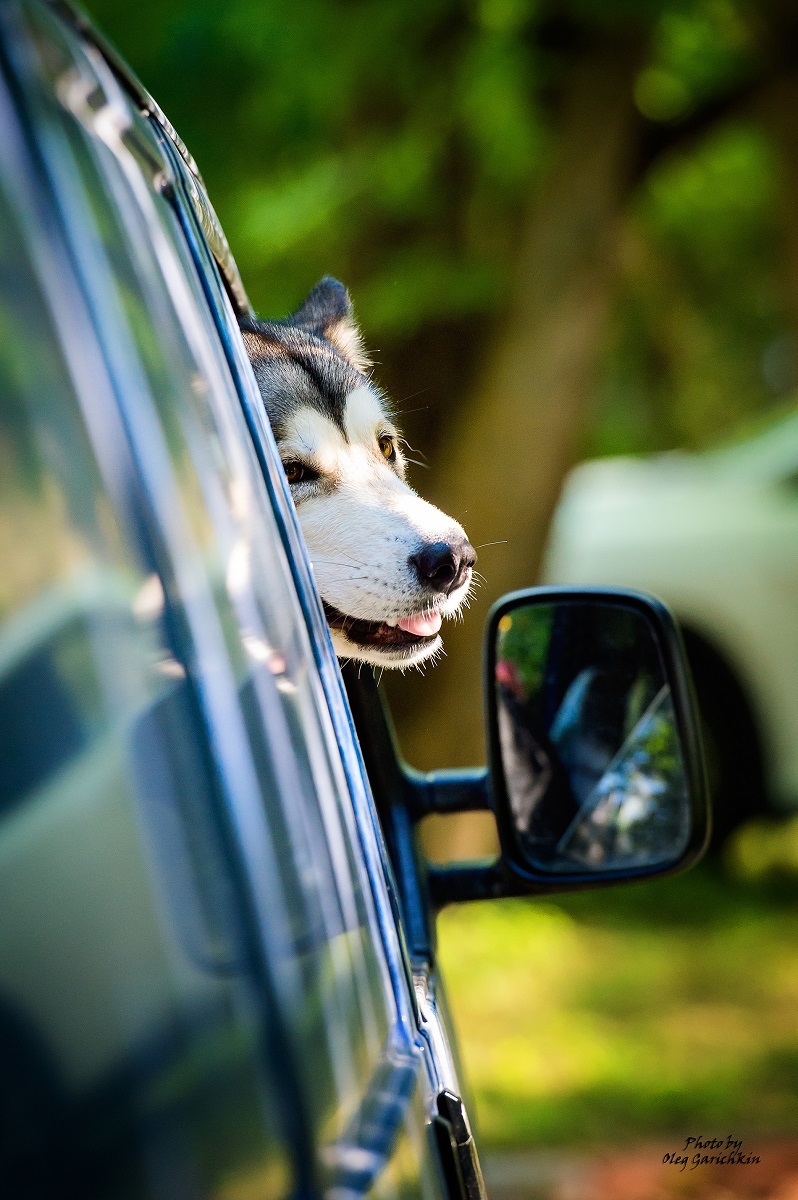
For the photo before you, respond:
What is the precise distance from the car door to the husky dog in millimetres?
553

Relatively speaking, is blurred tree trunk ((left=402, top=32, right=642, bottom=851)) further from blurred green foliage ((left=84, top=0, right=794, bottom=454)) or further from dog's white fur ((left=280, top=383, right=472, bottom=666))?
dog's white fur ((left=280, top=383, right=472, bottom=666))

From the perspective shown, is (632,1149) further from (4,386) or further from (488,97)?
(4,386)

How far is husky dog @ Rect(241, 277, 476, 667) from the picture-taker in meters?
1.44

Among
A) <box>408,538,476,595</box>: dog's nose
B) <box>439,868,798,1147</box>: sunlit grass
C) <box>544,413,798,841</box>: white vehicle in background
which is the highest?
<box>408,538,476,595</box>: dog's nose

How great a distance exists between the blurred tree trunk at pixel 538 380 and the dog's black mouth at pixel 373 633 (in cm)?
19

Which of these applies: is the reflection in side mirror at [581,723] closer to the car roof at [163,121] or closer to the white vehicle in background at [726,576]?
the car roof at [163,121]

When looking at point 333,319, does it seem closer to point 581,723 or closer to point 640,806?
point 581,723

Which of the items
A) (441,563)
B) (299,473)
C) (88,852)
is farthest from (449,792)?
(88,852)

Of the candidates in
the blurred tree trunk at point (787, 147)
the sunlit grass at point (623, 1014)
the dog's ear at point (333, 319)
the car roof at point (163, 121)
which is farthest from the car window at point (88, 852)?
the blurred tree trunk at point (787, 147)

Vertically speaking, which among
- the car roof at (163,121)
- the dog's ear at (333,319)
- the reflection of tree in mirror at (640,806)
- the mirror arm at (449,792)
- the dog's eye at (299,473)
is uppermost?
the car roof at (163,121)

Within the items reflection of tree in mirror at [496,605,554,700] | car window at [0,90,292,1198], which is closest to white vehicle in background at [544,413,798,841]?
reflection of tree in mirror at [496,605,554,700]

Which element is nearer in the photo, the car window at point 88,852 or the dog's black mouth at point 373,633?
the car window at point 88,852

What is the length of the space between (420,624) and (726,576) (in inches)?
175

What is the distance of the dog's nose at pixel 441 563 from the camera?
1449 millimetres
